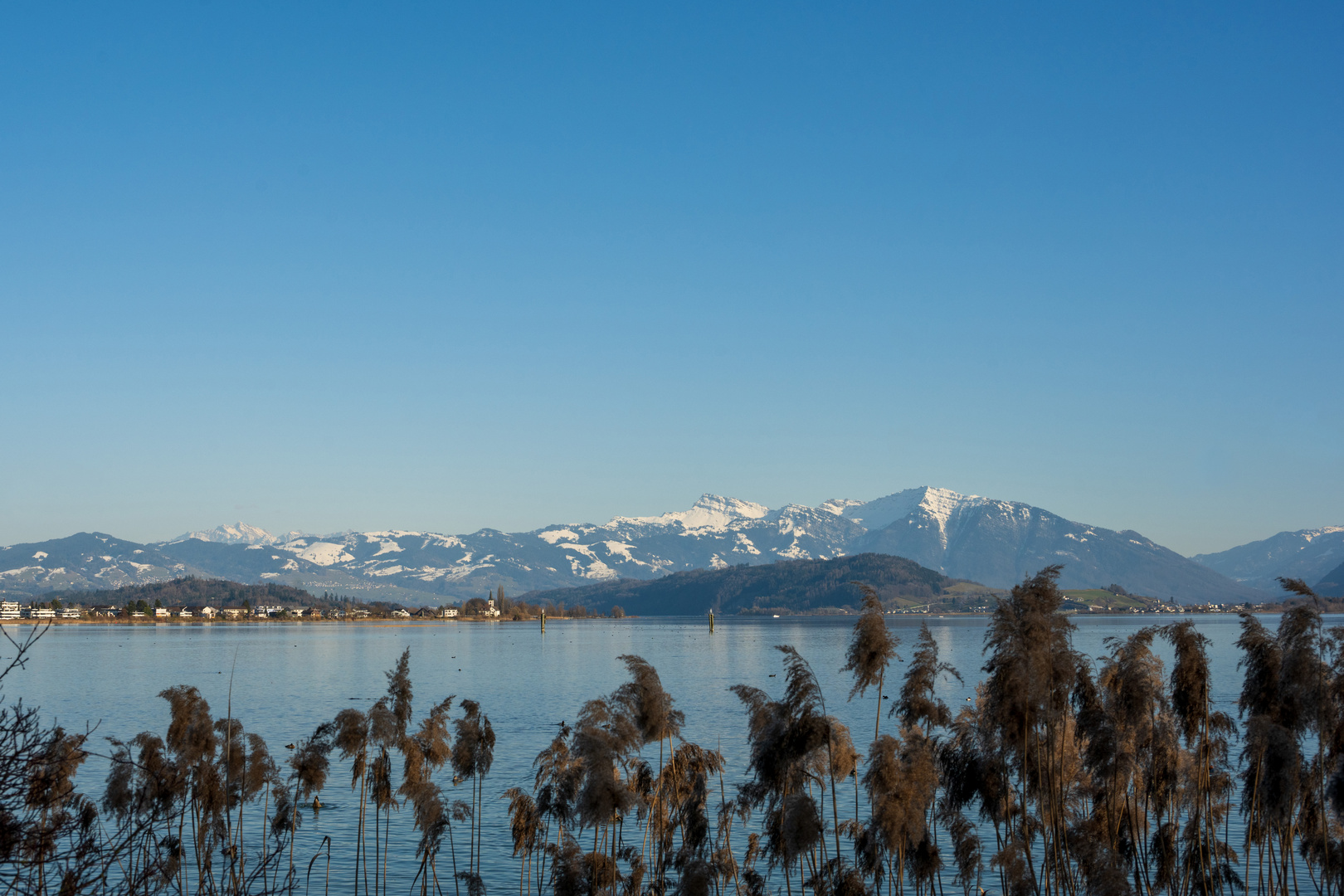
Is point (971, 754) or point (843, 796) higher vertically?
point (971, 754)

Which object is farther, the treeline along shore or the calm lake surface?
the calm lake surface

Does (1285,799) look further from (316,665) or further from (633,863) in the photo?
(316,665)

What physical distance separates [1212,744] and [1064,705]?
4.89 metres

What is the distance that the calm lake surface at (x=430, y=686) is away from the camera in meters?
39.1

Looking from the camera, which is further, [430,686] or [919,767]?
[430,686]

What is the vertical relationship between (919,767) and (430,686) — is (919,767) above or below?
above

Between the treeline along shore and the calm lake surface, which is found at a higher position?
the treeline along shore

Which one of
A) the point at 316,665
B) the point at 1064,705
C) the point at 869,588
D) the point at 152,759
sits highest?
the point at 869,588

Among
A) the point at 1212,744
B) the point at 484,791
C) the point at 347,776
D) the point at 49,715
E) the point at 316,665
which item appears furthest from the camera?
the point at 316,665

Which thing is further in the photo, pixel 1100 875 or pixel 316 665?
pixel 316 665

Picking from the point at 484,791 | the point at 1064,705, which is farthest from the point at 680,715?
the point at 484,791

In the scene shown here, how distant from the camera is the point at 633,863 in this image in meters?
20.4

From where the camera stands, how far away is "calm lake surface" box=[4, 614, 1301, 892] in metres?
39.1

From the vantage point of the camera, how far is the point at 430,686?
289 feet
